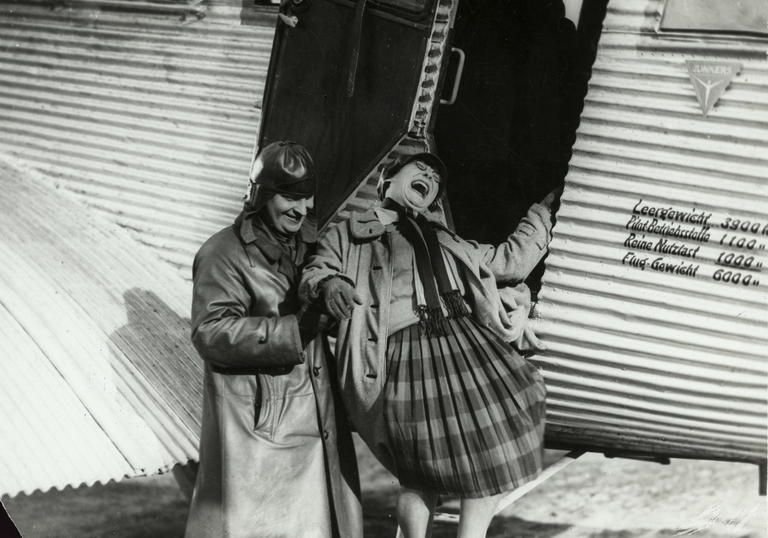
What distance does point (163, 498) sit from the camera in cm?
266

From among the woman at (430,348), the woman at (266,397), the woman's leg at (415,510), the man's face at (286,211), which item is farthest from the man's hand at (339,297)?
the woman's leg at (415,510)

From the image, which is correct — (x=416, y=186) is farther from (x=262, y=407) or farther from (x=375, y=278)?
(x=262, y=407)

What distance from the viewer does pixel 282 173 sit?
87.0 inches

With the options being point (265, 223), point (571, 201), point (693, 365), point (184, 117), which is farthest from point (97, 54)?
point (693, 365)

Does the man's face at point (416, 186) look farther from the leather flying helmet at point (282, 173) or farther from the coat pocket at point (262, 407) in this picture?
the coat pocket at point (262, 407)

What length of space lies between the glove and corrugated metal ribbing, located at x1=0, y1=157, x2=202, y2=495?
571 millimetres

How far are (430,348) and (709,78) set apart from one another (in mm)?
971

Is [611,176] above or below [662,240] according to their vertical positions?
above

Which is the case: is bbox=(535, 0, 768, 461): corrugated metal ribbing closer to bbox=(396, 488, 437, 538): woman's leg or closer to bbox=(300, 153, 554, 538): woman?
bbox=(300, 153, 554, 538): woman

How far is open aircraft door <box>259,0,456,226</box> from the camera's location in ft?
7.64
